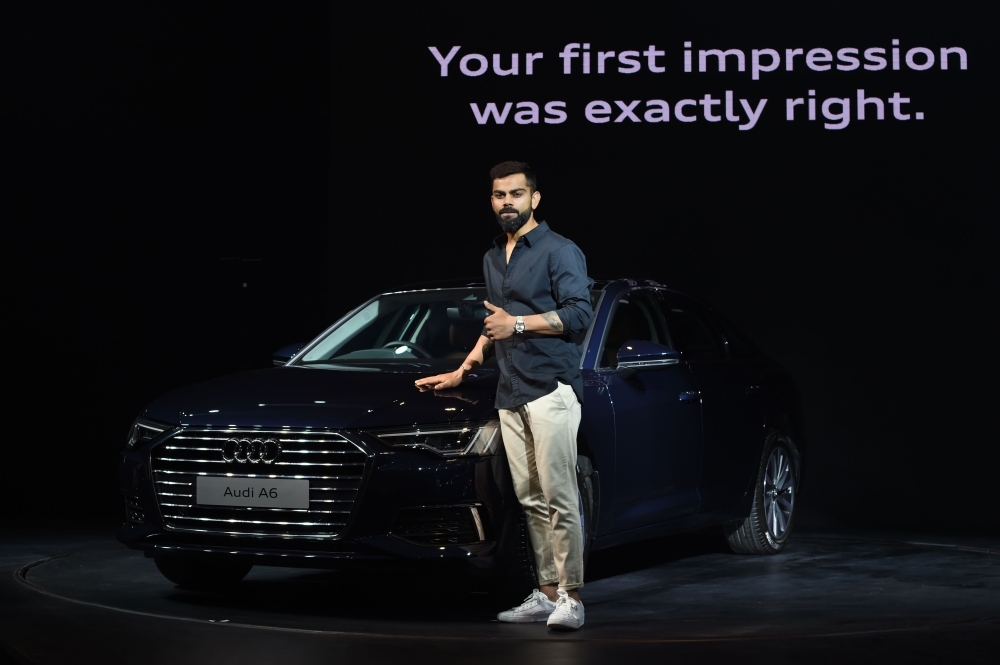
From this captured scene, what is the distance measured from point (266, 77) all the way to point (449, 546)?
5.43 metres

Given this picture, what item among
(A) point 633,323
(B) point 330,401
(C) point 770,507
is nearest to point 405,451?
(B) point 330,401

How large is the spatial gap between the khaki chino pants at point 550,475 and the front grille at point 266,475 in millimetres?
583

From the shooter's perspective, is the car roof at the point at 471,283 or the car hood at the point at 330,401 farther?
the car roof at the point at 471,283

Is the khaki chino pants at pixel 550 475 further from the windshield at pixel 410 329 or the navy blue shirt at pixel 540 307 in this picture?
the windshield at pixel 410 329

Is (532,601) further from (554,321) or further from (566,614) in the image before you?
(554,321)

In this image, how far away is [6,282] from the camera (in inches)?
375

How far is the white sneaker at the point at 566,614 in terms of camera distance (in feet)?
17.6

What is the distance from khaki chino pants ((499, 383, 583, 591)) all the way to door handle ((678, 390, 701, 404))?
1459 millimetres

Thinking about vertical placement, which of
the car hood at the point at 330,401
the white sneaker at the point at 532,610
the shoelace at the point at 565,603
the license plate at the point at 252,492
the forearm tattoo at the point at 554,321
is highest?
the forearm tattoo at the point at 554,321

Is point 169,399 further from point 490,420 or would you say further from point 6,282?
point 6,282

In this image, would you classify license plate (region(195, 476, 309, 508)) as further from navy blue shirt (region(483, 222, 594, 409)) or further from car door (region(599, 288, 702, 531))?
car door (region(599, 288, 702, 531))

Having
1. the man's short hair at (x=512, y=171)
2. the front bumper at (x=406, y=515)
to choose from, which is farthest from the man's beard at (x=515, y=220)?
the front bumper at (x=406, y=515)

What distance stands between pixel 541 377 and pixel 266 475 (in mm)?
1102

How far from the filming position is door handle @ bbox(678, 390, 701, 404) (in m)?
6.93
